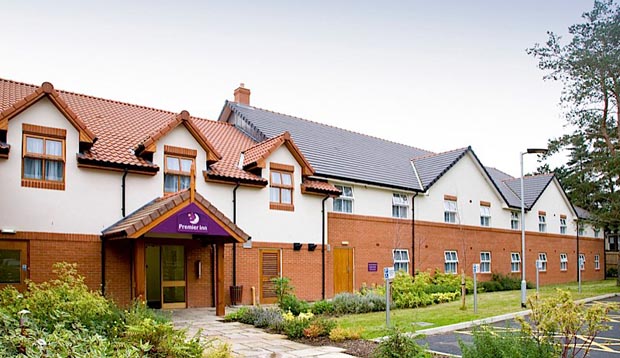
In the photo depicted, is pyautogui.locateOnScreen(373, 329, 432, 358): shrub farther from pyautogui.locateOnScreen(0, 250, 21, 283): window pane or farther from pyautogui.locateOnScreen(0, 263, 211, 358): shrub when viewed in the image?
pyautogui.locateOnScreen(0, 250, 21, 283): window pane

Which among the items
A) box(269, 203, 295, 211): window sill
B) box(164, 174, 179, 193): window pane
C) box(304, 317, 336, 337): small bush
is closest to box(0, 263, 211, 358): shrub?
box(304, 317, 336, 337): small bush

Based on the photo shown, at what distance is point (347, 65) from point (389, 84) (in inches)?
57.4

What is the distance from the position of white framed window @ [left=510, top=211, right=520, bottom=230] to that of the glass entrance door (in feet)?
78.7

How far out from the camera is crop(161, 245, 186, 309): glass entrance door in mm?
18344

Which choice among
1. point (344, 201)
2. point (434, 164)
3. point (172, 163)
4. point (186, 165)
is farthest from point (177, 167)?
point (434, 164)

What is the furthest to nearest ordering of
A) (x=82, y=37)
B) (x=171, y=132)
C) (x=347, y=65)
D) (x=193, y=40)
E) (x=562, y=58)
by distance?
(x=562, y=58) < (x=171, y=132) < (x=347, y=65) < (x=193, y=40) < (x=82, y=37)

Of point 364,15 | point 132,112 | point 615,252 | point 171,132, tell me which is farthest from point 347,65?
point 615,252

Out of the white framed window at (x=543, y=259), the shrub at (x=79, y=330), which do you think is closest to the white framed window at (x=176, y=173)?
the shrub at (x=79, y=330)

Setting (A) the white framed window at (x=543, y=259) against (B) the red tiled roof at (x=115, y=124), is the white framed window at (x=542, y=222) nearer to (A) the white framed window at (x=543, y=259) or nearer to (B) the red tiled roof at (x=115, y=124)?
(A) the white framed window at (x=543, y=259)

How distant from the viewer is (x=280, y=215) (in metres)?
21.2

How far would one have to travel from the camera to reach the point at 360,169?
25.9m

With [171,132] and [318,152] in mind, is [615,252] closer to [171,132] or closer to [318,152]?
[318,152]

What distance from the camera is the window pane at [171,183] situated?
18.6 m

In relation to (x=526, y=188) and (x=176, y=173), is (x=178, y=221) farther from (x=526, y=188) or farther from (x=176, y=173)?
(x=526, y=188)
